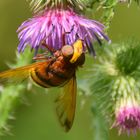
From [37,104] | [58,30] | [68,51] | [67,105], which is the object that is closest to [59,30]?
[58,30]

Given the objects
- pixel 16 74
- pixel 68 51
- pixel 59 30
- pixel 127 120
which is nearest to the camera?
pixel 16 74

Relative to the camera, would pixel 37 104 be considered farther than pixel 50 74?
Yes

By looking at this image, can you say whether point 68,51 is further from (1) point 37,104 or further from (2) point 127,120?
(1) point 37,104

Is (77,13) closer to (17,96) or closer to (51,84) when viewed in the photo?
(51,84)

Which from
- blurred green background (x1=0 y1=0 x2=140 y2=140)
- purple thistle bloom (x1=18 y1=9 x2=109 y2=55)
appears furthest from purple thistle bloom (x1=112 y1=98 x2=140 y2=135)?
blurred green background (x1=0 y1=0 x2=140 y2=140)

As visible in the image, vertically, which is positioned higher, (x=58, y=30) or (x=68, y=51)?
(x=58, y=30)

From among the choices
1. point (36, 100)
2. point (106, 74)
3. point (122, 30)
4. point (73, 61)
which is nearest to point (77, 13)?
point (73, 61)

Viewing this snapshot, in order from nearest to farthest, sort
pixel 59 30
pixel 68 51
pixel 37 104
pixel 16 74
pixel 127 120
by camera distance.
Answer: pixel 16 74
pixel 68 51
pixel 59 30
pixel 127 120
pixel 37 104

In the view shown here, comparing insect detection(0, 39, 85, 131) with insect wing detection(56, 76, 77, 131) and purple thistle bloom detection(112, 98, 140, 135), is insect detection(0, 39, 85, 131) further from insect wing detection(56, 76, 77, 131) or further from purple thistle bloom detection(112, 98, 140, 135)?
purple thistle bloom detection(112, 98, 140, 135)
